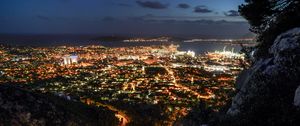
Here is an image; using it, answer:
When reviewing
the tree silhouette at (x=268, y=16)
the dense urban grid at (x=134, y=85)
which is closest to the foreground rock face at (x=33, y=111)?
the tree silhouette at (x=268, y=16)

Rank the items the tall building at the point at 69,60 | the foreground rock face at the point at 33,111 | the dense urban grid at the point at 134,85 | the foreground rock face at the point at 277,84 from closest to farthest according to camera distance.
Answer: the foreground rock face at the point at 33,111
the foreground rock face at the point at 277,84
the dense urban grid at the point at 134,85
the tall building at the point at 69,60

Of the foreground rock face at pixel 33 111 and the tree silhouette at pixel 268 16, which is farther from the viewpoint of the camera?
the tree silhouette at pixel 268 16

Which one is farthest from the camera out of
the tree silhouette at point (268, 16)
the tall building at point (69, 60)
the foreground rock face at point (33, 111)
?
the tall building at point (69, 60)

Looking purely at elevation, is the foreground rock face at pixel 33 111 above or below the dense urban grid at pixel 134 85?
above

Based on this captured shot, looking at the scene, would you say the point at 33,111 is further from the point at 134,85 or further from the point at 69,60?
the point at 69,60

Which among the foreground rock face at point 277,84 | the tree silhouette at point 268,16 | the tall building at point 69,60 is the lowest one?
the tall building at point 69,60

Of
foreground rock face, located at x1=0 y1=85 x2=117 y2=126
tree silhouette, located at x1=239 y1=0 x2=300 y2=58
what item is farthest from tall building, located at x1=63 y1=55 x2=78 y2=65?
foreground rock face, located at x1=0 y1=85 x2=117 y2=126

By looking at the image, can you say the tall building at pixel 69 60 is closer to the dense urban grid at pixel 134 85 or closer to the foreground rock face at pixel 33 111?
the dense urban grid at pixel 134 85
